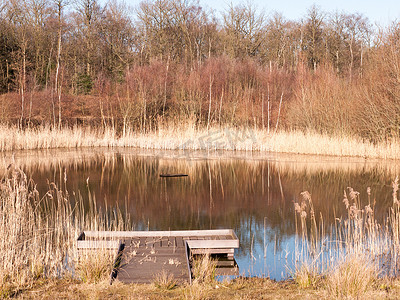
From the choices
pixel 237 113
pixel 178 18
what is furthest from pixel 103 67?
pixel 237 113

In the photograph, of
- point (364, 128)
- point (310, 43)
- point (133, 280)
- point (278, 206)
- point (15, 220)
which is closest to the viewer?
point (133, 280)

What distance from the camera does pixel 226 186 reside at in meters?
11.0

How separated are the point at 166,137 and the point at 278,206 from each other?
9.61 m

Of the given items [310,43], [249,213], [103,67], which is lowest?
[249,213]

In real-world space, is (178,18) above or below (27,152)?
above

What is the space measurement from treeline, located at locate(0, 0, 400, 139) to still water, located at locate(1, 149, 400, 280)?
2.30 metres

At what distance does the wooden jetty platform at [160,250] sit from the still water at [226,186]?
30 centimetres

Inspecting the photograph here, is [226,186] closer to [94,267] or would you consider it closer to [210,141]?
[94,267]

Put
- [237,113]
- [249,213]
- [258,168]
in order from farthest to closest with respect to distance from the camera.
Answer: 1. [237,113]
2. [258,168]
3. [249,213]

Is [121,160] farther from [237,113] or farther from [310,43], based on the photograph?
[310,43]

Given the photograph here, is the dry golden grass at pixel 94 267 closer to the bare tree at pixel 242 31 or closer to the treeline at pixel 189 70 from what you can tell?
the treeline at pixel 189 70

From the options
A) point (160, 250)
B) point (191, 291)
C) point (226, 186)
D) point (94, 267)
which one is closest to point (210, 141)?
point (226, 186)

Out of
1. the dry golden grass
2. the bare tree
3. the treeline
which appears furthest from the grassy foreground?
the bare tree

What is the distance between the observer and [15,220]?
563cm
